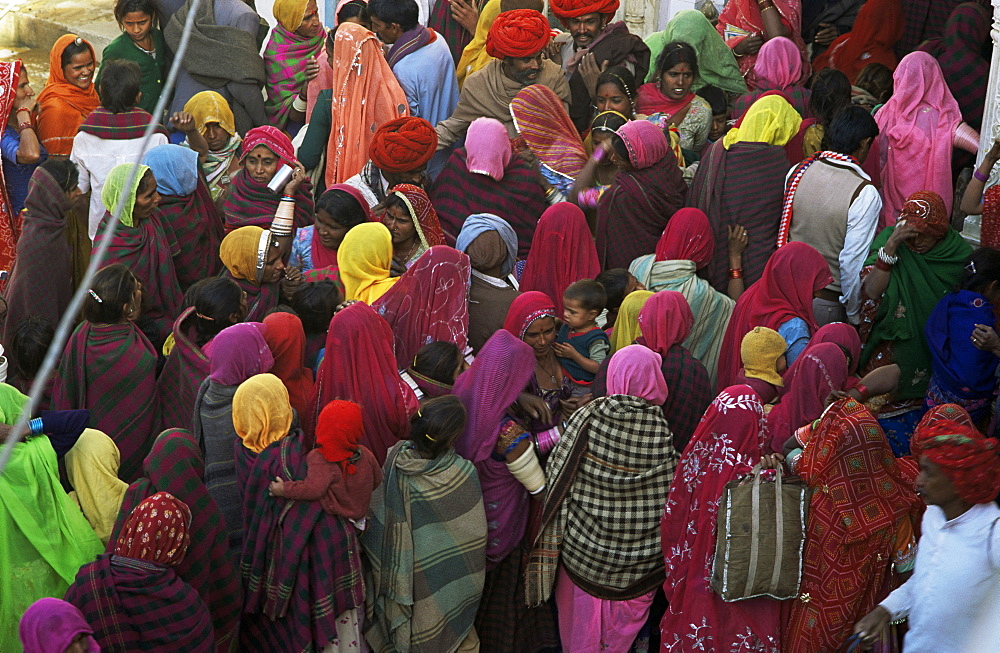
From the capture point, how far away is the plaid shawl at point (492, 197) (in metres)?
5.97

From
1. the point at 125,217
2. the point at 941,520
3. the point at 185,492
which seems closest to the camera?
the point at 941,520

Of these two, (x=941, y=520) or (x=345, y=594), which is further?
(x=345, y=594)

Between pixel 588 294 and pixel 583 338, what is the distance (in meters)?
0.20

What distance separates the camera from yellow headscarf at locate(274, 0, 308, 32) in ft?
23.6

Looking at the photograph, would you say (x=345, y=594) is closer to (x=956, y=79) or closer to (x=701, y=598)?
(x=701, y=598)

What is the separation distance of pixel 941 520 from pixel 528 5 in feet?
13.7

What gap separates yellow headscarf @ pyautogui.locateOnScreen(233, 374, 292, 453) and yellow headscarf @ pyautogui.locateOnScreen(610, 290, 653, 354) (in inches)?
63.8

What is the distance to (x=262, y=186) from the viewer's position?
606cm

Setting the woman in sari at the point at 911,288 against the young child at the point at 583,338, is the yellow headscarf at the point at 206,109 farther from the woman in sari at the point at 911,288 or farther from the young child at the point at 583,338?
the woman in sari at the point at 911,288

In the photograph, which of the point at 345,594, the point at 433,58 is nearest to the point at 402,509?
the point at 345,594

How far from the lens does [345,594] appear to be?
430 cm

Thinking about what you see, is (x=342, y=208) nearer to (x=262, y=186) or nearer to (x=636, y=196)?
(x=262, y=186)

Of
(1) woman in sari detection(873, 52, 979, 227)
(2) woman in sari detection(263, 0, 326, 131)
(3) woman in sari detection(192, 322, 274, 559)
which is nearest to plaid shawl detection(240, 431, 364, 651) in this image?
(3) woman in sari detection(192, 322, 274, 559)

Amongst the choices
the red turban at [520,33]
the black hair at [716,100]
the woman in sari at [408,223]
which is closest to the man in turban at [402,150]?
the woman in sari at [408,223]
